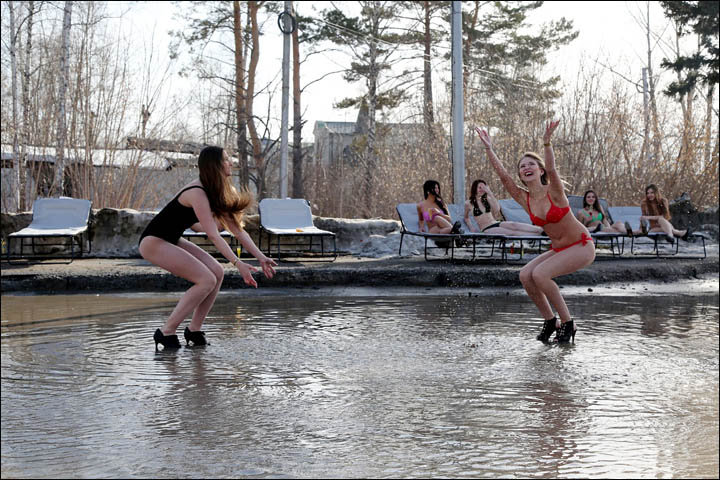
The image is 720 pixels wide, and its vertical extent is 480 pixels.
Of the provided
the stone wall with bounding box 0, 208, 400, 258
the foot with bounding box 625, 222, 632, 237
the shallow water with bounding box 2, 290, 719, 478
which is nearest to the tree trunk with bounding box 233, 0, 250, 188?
the stone wall with bounding box 0, 208, 400, 258

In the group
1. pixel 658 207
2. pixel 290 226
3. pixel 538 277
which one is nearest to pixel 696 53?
pixel 658 207

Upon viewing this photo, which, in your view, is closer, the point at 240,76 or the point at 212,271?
the point at 212,271

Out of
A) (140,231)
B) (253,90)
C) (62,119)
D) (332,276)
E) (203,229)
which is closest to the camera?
(203,229)

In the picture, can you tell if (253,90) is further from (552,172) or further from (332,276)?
(552,172)

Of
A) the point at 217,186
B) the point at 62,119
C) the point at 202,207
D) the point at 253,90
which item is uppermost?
the point at 253,90

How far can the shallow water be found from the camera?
10.9 ft

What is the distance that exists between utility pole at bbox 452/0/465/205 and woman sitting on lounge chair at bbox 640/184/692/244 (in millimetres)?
3462

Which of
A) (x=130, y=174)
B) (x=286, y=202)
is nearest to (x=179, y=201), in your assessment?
(x=286, y=202)

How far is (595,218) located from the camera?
15.3m

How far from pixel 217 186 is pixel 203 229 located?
327 millimetres

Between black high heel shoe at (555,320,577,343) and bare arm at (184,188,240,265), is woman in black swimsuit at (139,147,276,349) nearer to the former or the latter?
bare arm at (184,188,240,265)

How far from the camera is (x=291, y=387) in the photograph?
4.78 meters

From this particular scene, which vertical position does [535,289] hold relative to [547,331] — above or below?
above

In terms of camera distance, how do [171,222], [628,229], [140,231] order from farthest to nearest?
[628,229] → [140,231] → [171,222]
